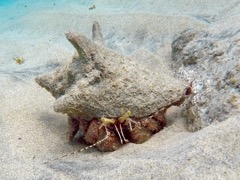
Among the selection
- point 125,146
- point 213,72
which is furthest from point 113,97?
point 213,72

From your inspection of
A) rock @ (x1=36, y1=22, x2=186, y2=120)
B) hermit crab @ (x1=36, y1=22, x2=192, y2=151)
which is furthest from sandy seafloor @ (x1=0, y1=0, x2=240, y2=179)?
rock @ (x1=36, y1=22, x2=186, y2=120)

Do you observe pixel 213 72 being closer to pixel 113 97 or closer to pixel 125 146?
pixel 113 97

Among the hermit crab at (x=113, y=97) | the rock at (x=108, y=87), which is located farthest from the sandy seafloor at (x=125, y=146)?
the rock at (x=108, y=87)

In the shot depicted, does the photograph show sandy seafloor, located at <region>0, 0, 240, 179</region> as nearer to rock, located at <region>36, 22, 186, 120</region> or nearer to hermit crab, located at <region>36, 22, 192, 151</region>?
hermit crab, located at <region>36, 22, 192, 151</region>

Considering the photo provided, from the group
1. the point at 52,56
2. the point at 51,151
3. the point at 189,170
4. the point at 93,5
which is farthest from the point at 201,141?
the point at 93,5

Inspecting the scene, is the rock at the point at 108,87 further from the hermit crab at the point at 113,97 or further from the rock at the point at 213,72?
the rock at the point at 213,72
